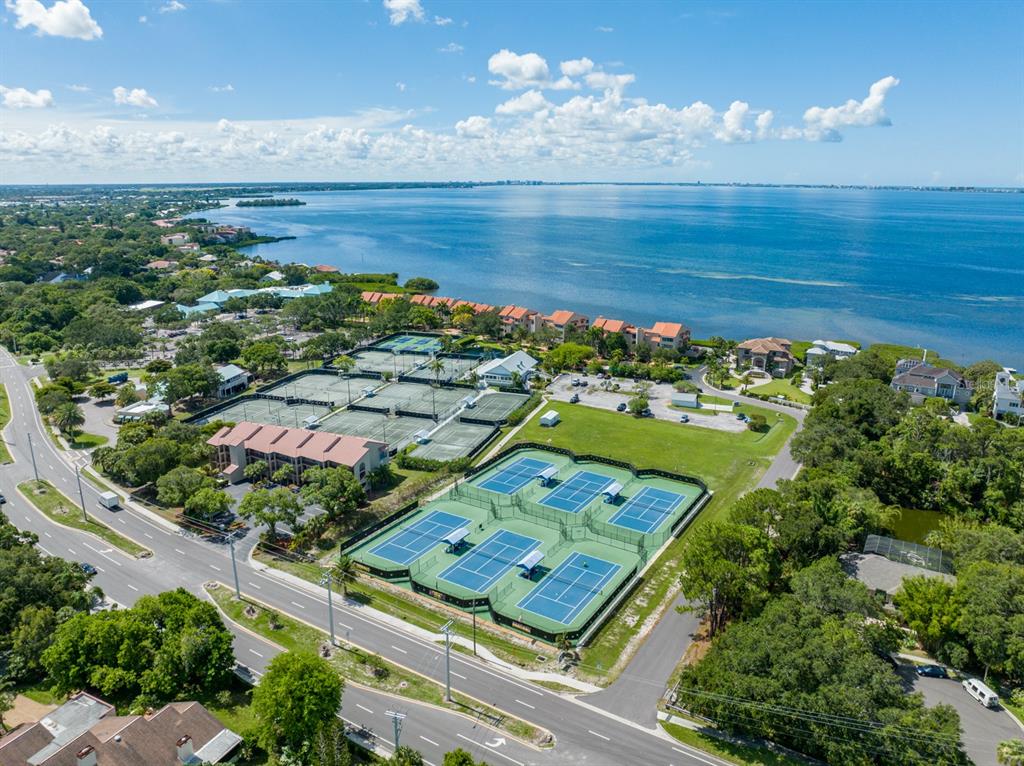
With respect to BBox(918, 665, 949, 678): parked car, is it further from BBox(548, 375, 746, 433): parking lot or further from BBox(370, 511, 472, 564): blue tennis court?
BBox(548, 375, 746, 433): parking lot

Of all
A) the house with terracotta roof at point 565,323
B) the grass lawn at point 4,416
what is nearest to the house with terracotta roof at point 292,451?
the grass lawn at point 4,416

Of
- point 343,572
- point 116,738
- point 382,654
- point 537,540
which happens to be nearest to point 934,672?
point 537,540

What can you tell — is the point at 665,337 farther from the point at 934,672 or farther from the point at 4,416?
the point at 4,416

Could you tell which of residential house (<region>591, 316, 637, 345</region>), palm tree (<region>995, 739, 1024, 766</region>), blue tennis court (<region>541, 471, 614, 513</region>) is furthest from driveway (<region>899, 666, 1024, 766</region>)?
residential house (<region>591, 316, 637, 345</region>)

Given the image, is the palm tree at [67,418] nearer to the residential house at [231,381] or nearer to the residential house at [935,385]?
the residential house at [231,381]

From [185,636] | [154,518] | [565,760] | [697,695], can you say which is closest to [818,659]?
[697,695]

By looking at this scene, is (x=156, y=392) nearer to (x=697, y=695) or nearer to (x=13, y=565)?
(x=13, y=565)

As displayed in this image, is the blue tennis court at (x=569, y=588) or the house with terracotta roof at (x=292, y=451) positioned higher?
the house with terracotta roof at (x=292, y=451)

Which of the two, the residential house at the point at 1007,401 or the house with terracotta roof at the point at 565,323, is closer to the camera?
the residential house at the point at 1007,401
